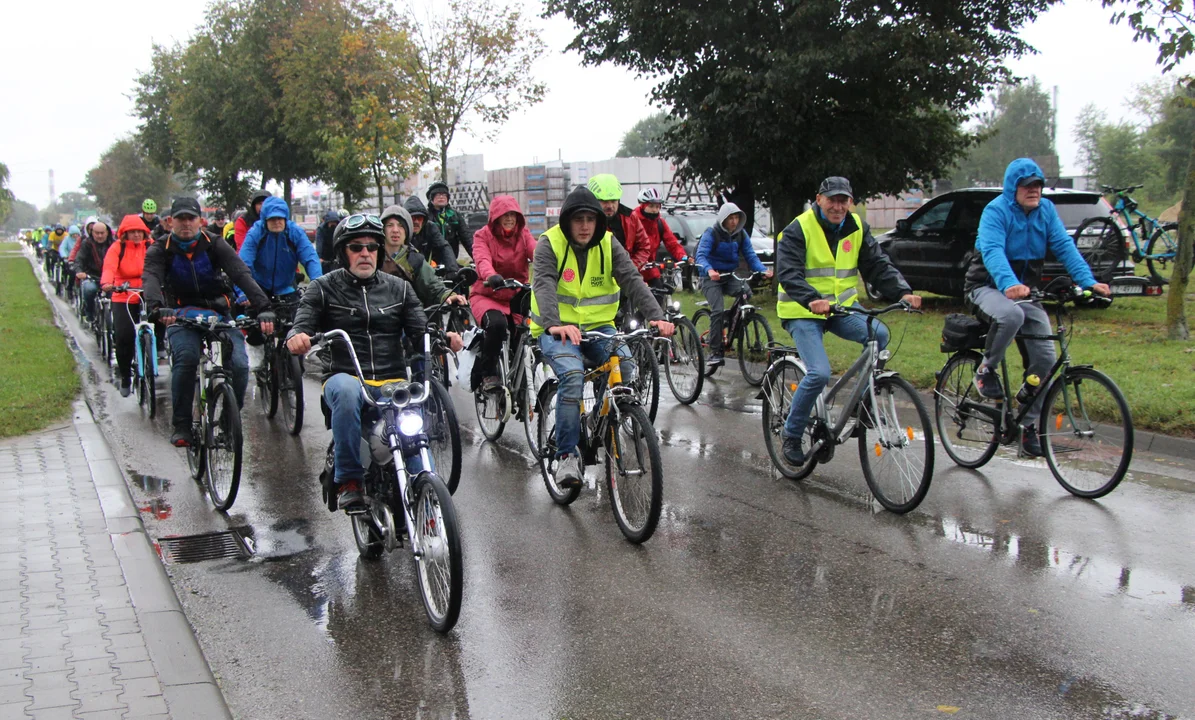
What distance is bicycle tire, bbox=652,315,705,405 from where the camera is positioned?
1044 cm

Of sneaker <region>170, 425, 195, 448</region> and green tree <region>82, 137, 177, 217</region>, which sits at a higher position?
green tree <region>82, 137, 177, 217</region>

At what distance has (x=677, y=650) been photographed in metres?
4.48

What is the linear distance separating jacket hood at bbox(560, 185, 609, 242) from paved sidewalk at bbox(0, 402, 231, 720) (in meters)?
2.90

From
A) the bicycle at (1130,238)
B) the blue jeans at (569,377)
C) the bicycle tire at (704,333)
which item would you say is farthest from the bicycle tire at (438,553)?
the bicycle at (1130,238)

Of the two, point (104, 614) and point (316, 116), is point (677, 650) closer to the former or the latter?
point (104, 614)

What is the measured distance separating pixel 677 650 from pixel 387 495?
1712 mm

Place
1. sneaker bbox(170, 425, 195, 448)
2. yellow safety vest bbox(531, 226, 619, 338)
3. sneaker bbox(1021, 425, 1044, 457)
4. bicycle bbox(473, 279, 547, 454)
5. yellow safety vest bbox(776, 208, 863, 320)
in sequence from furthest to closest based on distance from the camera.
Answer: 1. bicycle bbox(473, 279, 547, 454)
2. sneaker bbox(170, 425, 195, 448)
3. sneaker bbox(1021, 425, 1044, 457)
4. yellow safety vest bbox(776, 208, 863, 320)
5. yellow safety vest bbox(531, 226, 619, 338)

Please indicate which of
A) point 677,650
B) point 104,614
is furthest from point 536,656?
point 104,614

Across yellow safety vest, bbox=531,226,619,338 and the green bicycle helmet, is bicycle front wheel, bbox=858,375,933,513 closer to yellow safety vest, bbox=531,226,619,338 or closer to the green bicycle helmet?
yellow safety vest, bbox=531,226,619,338

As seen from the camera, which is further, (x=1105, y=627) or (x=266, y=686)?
(x=1105, y=627)

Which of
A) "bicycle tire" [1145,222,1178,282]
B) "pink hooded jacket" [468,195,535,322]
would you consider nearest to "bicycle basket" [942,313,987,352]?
"pink hooded jacket" [468,195,535,322]

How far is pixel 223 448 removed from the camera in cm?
702

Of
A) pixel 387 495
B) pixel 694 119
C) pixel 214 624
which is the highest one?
pixel 694 119

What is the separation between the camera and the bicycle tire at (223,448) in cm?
684
